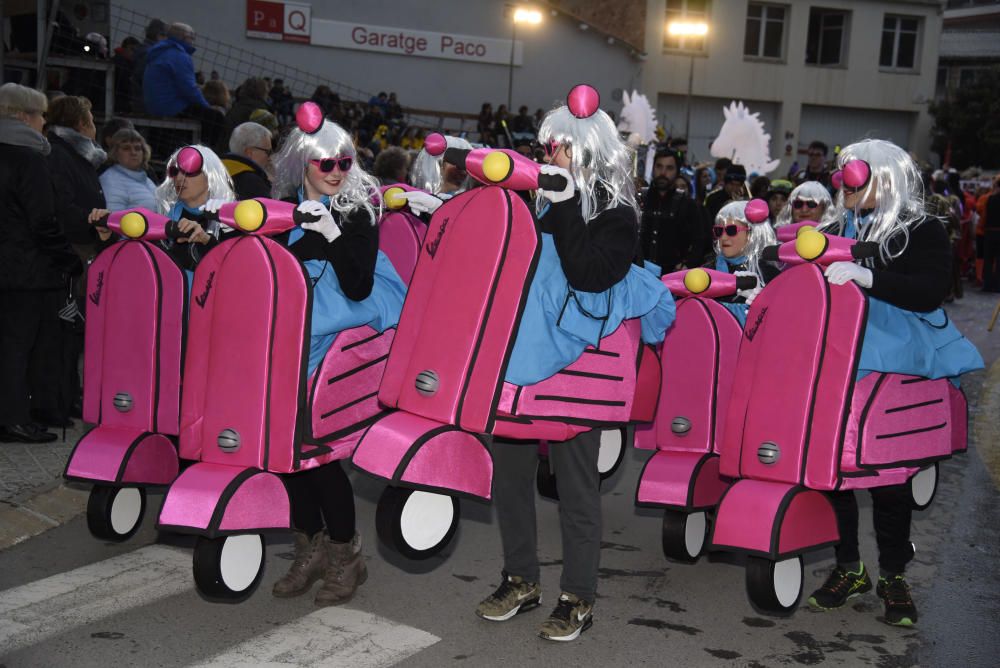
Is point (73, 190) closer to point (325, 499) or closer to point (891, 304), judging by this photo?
point (325, 499)

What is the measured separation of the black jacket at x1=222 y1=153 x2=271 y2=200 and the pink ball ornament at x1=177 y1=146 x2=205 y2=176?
0.85 meters

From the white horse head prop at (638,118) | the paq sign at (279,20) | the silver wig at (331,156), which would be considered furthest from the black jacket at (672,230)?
the paq sign at (279,20)

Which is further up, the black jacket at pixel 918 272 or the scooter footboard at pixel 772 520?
the black jacket at pixel 918 272

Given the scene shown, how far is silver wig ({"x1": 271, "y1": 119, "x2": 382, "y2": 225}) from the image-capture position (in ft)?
13.0

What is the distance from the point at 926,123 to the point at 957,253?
2091cm

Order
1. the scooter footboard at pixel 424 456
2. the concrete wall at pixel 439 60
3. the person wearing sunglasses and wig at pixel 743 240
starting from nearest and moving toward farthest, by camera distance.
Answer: the scooter footboard at pixel 424 456, the person wearing sunglasses and wig at pixel 743 240, the concrete wall at pixel 439 60

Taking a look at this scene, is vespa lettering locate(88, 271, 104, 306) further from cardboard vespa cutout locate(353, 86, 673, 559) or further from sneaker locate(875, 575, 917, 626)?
sneaker locate(875, 575, 917, 626)

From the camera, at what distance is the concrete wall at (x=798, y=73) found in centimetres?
3212

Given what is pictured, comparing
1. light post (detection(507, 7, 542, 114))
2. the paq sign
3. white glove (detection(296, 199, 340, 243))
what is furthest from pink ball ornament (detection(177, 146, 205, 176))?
light post (detection(507, 7, 542, 114))

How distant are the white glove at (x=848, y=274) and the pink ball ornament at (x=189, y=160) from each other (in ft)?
7.67

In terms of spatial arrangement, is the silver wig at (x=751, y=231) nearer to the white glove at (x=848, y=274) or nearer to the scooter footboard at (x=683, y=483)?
the scooter footboard at (x=683, y=483)

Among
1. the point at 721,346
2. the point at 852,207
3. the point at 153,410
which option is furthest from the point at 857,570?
the point at 153,410

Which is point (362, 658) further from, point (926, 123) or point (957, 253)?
point (926, 123)

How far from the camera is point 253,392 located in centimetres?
373
